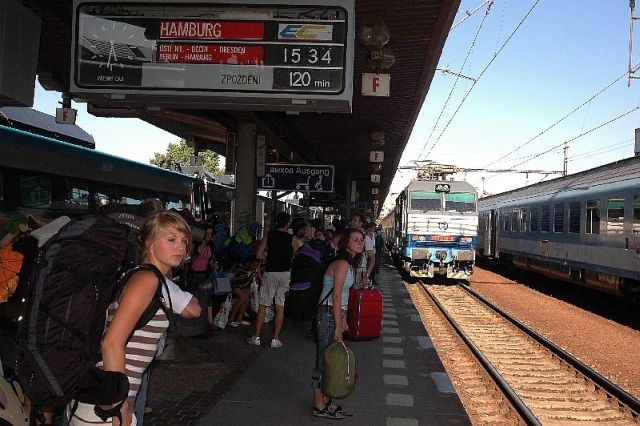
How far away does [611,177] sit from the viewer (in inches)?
570

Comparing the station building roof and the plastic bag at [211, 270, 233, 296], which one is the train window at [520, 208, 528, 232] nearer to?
the station building roof

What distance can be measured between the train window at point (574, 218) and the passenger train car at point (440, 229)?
3.08 metres

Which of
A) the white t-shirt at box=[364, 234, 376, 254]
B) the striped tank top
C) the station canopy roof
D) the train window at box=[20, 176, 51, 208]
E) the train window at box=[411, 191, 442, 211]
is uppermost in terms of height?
the station canopy roof

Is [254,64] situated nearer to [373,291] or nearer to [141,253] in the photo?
[141,253]

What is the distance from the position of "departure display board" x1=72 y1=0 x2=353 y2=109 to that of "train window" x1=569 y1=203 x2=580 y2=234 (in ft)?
40.9

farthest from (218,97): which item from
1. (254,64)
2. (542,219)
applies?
(542,219)

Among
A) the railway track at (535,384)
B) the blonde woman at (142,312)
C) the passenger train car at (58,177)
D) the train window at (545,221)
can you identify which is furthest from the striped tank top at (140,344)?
the train window at (545,221)

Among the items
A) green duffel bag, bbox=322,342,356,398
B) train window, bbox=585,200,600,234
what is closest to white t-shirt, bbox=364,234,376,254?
train window, bbox=585,200,600,234

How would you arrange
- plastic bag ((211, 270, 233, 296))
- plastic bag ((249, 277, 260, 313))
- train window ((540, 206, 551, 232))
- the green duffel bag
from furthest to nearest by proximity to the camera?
1. train window ((540, 206, 551, 232))
2. plastic bag ((249, 277, 260, 313))
3. plastic bag ((211, 270, 233, 296))
4. the green duffel bag

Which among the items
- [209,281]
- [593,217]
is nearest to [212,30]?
[209,281]

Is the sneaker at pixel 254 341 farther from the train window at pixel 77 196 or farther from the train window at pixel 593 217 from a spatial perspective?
the train window at pixel 593 217

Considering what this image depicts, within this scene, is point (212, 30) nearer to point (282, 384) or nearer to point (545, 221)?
point (282, 384)

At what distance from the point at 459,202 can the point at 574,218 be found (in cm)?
382

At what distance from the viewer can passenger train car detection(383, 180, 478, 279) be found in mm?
18672
